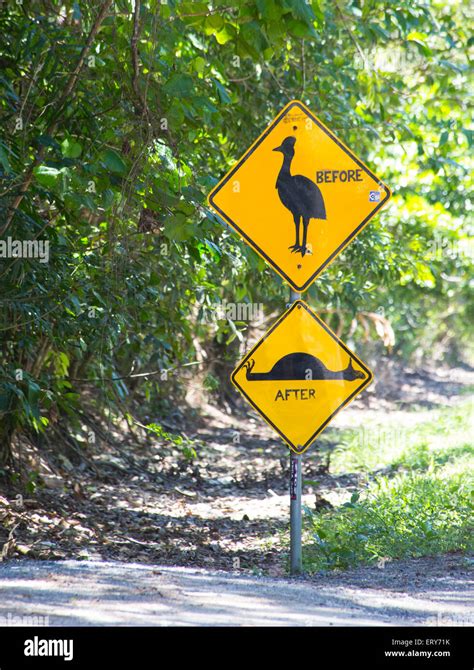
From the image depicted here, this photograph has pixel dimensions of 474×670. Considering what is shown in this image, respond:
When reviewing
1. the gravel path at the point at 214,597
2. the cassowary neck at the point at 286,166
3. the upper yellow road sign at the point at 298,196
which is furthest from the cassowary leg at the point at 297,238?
the gravel path at the point at 214,597

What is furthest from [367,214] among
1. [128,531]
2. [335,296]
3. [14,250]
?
[335,296]

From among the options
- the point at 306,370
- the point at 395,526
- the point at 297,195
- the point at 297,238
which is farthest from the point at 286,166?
the point at 395,526

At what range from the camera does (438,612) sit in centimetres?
510

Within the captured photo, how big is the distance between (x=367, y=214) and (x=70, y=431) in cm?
591

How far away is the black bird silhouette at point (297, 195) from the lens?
20.2 feet

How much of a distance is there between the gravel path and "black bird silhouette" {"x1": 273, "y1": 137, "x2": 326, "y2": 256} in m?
2.27

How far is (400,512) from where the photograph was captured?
8219 millimetres

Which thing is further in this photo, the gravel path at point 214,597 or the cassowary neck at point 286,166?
the cassowary neck at point 286,166

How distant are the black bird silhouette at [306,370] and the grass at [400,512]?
1515 millimetres

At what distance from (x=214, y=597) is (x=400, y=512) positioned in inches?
139

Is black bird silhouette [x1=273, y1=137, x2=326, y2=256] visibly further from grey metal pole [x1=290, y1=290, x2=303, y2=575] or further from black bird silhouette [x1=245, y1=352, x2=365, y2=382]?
black bird silhouette [x1=245, y1=352, x2=365, y2=382]

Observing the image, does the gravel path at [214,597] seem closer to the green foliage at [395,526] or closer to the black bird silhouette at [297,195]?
the green foliage at [395,526]

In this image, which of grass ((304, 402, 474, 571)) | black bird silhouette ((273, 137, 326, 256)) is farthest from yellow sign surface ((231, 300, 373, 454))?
grass ((304, 402, 474, 571))
